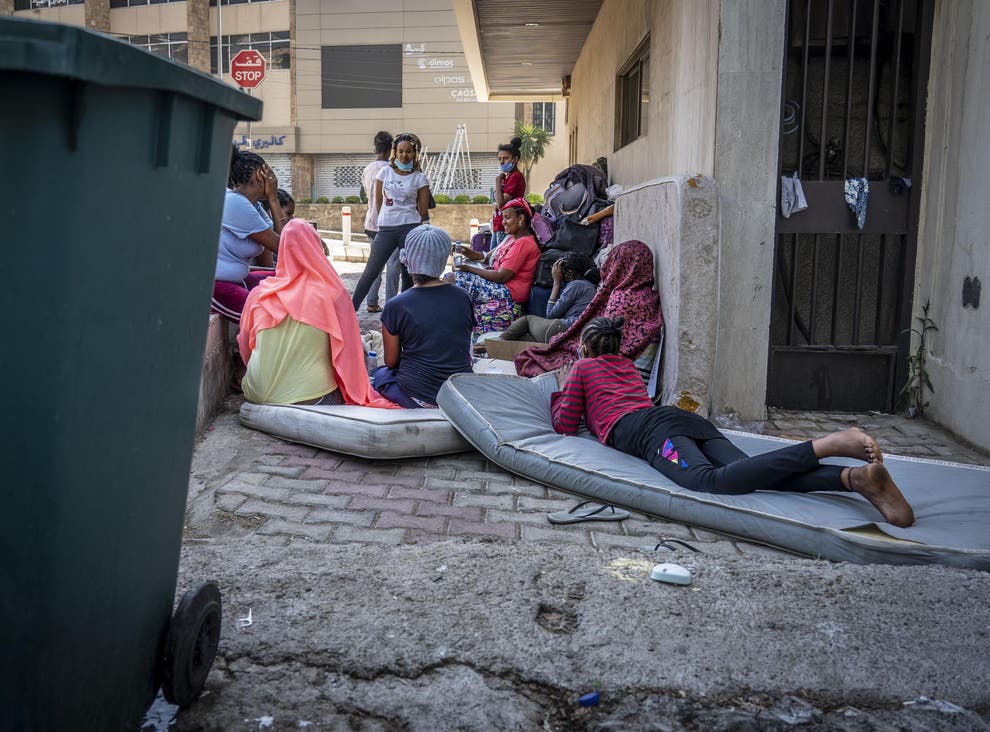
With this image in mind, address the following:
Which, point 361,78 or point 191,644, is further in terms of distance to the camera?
point 361,78

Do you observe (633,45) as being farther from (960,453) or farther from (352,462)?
(352,462)

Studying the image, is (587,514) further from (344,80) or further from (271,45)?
(271,45)

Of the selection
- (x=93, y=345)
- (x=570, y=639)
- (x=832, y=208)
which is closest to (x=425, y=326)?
(x=832, y=208)

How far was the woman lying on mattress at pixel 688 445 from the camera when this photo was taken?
366 centimetres

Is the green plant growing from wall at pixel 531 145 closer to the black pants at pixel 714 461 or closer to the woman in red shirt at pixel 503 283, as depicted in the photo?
the woman in red shirt at pixel 503 283

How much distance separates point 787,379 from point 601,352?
6.61ft

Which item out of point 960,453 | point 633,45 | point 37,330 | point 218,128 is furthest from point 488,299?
point 37,330

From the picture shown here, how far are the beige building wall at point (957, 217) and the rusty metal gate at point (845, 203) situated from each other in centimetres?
10

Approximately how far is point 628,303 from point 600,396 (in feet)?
5.49

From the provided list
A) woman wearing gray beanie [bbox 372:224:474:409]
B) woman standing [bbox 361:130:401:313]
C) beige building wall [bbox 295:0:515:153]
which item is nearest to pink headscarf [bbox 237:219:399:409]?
woman wearing gray beanie [bbox 372:224:474:409]

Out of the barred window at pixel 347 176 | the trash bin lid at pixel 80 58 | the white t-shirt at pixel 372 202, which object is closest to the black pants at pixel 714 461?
the trash bin lid at pixel 80 58

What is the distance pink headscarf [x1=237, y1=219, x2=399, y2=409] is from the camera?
520 centimetres

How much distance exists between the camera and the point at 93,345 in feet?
5.08

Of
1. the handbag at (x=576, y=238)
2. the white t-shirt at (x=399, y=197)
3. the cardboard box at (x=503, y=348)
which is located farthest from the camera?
Answer: the handbag at (x=576, y=238)
